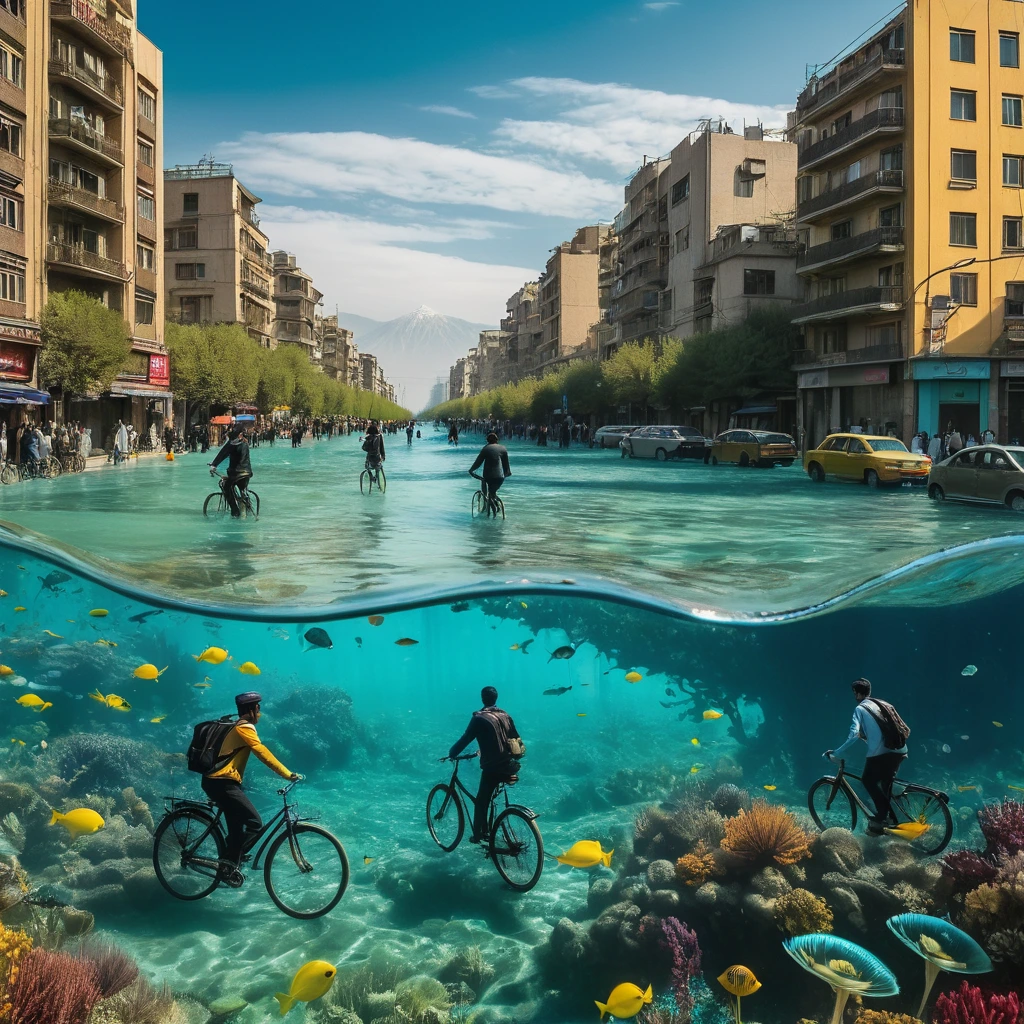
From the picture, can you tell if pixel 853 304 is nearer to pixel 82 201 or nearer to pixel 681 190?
pixel 681 190

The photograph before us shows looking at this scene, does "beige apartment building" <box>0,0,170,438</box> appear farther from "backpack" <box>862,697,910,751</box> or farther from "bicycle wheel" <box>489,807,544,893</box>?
"backpack" <box>862,697,910,751</box>

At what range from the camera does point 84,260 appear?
47.5m

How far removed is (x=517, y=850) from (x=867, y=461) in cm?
2655

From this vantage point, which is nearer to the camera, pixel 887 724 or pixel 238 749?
pixel 238 749

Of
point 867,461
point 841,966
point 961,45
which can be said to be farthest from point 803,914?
point 961,45

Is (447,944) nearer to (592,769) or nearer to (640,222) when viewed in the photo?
(592,769)

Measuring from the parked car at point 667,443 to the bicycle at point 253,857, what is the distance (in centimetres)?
4084

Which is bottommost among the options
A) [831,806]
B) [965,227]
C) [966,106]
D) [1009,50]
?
[831,806]

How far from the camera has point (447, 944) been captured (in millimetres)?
10586

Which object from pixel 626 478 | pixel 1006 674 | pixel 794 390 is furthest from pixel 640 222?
pixel 1006 674

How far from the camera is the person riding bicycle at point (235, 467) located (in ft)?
71.1

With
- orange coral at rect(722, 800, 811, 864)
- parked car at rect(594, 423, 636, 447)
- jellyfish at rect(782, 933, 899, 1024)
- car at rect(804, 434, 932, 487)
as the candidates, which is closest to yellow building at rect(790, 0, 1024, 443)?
car at rect(804, 434, 932, 487)

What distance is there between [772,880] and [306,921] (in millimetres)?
4542

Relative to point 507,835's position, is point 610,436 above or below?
above
